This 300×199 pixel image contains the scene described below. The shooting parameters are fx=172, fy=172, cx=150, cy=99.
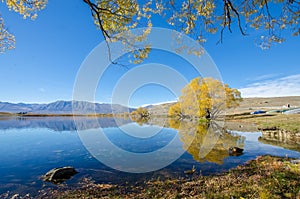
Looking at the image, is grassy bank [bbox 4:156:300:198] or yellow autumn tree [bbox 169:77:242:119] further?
yellow autumn tree [bbox 169:77:242:119]

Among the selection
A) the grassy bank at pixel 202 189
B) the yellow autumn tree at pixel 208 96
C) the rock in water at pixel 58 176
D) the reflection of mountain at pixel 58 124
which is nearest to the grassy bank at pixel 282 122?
the yellow autumn tree at pixel 208 96

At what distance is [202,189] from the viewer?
257 inches

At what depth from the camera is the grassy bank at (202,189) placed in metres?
5.32

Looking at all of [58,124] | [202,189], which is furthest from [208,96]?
[58,124]

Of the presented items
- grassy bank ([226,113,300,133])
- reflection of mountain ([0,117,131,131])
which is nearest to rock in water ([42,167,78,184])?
grassy bank ([226,113,300,133])

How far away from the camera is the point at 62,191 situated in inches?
296

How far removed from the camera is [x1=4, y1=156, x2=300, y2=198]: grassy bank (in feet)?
17.4

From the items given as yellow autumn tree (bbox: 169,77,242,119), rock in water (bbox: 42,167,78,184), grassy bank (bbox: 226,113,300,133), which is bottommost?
rock in water (bbox: 42,167,78,184)

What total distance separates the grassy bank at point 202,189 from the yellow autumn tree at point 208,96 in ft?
111

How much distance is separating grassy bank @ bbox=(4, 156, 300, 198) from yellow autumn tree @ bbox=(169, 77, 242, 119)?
33.8 metres

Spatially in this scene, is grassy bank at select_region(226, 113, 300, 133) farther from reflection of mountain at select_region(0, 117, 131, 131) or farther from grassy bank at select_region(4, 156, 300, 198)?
reflection of mountain at select_region(0, 117, 131, 131)

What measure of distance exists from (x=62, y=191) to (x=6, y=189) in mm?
2933

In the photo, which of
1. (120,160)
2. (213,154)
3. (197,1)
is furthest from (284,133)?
(197,1)

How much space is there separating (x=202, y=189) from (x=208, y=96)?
3631cm
